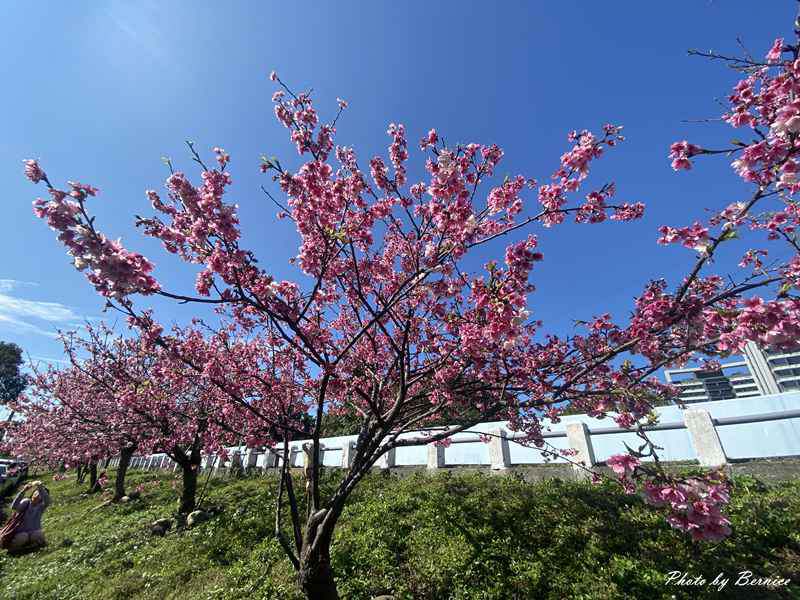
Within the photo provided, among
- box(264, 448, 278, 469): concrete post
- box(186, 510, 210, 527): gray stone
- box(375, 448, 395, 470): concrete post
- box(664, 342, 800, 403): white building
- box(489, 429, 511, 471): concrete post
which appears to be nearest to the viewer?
box(489, 429, 511, 471): concrete post

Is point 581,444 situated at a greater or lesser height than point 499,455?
greater

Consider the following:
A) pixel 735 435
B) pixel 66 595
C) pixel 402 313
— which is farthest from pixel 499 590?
pixel 66 595

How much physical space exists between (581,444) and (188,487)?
13.1m

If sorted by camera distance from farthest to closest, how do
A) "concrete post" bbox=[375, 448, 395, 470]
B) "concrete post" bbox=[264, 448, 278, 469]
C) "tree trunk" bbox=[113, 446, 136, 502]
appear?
1. "concrete post" bbox=[264, 448, 278, 469]
2. "tree trunk" bbox=[113, 446, 136, 502]
3. "concrete post" bbox=[375, 448, 395, 470]

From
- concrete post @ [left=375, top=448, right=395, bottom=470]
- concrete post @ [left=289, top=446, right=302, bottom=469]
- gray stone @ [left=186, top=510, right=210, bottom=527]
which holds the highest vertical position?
concrete post @ [left=289, top=446, right=302, bottom=469]

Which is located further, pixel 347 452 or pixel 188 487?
pixel 347 452

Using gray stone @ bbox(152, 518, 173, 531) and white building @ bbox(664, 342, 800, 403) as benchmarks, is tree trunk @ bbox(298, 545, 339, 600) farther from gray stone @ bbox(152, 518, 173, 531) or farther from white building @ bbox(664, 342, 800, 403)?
white building @ bbox(664, 342, 800, 403)

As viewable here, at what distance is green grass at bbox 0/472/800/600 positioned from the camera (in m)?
5.22

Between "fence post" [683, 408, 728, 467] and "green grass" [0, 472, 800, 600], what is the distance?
31.6 inches

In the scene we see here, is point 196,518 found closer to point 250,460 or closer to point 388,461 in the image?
point 388,461

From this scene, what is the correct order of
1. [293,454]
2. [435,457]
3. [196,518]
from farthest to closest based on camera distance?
[293,454], [435,457], [196,518]

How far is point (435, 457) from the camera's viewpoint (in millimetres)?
11914

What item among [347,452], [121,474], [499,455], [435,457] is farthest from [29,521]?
[499,455]

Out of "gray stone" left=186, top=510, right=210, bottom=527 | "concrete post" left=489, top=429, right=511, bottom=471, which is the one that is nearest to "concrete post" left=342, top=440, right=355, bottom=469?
"gray stone" left=186, top=510, right=210, bottom=527
